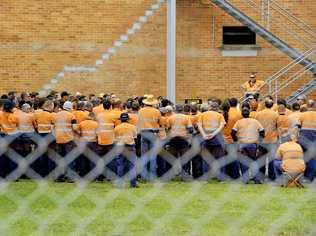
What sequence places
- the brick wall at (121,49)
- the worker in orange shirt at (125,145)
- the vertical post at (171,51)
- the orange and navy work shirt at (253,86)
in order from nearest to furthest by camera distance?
1. the worker in orange shirt at (125,145)
2. the vertical post at (171,51)
3. the orange and navy work shirt at (253,86)
4. the brick wall at (121,49)

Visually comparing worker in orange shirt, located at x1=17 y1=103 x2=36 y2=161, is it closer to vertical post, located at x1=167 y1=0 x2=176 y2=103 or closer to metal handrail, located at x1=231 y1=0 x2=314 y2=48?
vertical post, located at x1=167 y1=0 x2=176 y2=103

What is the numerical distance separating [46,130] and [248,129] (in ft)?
12.9

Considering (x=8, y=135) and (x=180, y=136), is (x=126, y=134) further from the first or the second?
(x=8, y=135)

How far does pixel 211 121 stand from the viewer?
18.0m

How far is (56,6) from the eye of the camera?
86.5 ft

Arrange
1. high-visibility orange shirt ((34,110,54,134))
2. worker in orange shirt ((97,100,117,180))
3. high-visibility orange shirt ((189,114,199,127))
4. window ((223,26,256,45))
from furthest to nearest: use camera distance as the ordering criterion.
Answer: window ((223,26,256,45)) → high-visibility orange shirt ((189,114,199,127)) → high-visibility orange shirt ((34,110,54,134)) → worker in orange shirt ((97,100,117,180))

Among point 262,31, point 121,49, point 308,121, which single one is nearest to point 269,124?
point 308,121

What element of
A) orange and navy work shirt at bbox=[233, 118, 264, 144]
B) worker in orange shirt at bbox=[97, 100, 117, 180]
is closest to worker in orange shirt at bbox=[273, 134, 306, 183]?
orange and navy work shirt at bbox=[233, 118, 264, 144]

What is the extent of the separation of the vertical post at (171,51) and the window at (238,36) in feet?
7.32

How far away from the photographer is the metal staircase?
2631 cm

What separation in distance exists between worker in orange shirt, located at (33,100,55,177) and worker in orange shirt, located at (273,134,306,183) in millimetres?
4154

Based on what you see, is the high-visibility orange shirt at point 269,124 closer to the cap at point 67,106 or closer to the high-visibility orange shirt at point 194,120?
the high-visibility orange shirt at point 194,120

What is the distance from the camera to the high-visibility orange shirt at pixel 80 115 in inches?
704

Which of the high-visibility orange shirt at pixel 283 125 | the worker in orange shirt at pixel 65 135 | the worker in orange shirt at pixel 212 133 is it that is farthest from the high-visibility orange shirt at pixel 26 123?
the high-visibility orange shirt at pixel 283 125
